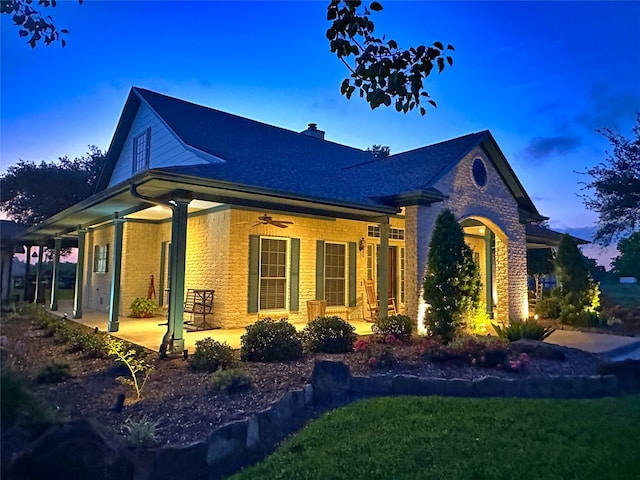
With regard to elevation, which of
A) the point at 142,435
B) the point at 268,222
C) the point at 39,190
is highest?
the point at 39,190

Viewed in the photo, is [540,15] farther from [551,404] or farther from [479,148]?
[479,148]

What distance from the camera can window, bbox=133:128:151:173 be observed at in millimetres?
13133

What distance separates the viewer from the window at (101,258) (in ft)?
46.3

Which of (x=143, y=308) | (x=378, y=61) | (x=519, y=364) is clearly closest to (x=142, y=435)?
(x=378, y=61)

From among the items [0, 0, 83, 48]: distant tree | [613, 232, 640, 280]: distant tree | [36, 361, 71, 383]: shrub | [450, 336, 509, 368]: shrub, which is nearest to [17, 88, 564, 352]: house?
[36, 361, 71, 383]: shrub

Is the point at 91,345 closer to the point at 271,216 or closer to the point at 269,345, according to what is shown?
the point at 269,345

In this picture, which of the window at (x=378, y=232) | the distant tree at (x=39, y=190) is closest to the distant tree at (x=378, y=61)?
the window at (x=378, y=232)

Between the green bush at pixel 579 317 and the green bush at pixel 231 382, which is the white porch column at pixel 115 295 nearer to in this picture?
the green bush at pixel 231 382

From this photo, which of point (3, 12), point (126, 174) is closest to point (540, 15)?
point (3, 12)

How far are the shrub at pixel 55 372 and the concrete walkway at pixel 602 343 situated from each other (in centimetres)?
868

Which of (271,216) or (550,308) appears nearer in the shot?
(271,216)

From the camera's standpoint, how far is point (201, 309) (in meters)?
10.1

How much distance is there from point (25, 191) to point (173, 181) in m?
23.5

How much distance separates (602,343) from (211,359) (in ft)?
26.4
